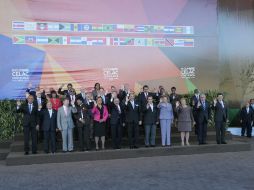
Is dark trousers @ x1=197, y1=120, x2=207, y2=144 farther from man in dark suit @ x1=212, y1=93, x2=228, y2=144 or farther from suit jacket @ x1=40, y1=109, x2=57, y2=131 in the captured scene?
suit jacket @ x1=40, y1=109, x2=57, y2=131

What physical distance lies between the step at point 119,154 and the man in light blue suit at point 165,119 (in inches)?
19.1

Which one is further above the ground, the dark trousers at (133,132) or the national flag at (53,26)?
the national flag at (53,26)

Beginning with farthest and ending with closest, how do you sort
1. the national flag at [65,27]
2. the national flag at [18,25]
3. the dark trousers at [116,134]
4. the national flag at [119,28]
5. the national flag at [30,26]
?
the national flag at [119,28] → the national flag at [65,27] → the national flag at [30,26] → the national flag at [18,25] → the dark trousers at [116,134]

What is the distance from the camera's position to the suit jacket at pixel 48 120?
12.2m

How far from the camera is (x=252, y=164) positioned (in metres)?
11.1

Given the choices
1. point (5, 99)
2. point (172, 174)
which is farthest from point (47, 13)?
point (172, 174)

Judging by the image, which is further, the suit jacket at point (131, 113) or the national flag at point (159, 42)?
the national flag at point (159, 42)

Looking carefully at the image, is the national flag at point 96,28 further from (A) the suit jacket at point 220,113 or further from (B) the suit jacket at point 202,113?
(A) the suit jacket at point 220,113

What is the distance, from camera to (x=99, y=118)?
499 inches

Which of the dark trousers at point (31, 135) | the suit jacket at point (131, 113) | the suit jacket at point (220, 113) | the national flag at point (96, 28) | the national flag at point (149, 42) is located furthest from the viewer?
the national flag at point (149, 42)

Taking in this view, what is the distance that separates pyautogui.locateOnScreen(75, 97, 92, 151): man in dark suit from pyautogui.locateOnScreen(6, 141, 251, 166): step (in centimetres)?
55

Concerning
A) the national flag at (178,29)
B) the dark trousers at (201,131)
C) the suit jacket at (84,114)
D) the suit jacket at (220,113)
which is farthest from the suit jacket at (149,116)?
the national flag at (178,29)

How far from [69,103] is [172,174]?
4426 mm

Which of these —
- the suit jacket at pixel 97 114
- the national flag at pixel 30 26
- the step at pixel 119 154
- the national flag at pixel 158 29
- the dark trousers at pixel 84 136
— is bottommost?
the step at pixel 119 154
